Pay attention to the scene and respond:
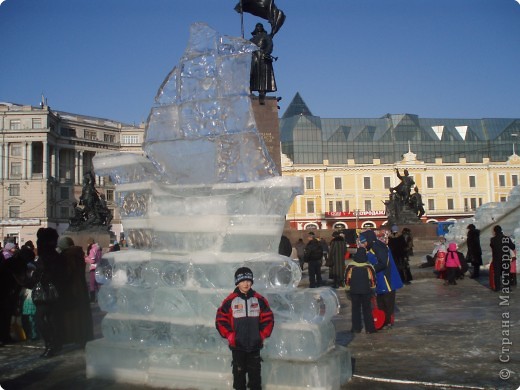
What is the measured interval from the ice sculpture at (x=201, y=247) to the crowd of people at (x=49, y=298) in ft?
4.30

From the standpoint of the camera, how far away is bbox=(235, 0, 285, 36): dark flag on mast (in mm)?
16250

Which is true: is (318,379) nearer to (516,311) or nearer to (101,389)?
(101,389)

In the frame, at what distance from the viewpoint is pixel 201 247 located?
5.07 m

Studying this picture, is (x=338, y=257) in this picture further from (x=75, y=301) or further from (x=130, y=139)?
(x=130, y=139)

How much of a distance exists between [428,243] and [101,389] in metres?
22.8

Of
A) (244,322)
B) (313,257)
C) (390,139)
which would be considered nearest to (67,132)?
(390,139)

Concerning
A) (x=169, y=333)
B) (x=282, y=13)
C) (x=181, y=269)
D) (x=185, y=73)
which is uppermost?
(x=282, y=13)

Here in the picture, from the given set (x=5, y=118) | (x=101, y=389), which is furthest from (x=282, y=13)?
(x=5, y=118)

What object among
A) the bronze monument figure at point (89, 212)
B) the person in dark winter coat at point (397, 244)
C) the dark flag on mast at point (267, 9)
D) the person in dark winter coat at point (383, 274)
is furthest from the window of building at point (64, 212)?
the person in dark winter coat at point (383, 274)

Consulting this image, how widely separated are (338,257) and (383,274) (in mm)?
5185

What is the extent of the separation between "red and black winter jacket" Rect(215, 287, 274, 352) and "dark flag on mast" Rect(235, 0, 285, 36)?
43.5 feet

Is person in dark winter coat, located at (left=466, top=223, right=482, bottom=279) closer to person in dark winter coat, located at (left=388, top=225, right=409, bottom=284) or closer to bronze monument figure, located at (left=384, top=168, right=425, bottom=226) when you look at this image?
person in dark winter coat, located at (left=388, top=225, right=409, bottom=284)

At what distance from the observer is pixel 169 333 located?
507cm

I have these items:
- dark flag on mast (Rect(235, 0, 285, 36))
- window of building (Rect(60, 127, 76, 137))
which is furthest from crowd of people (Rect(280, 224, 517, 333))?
window of building (Rect(60, 127, 76, 137))
